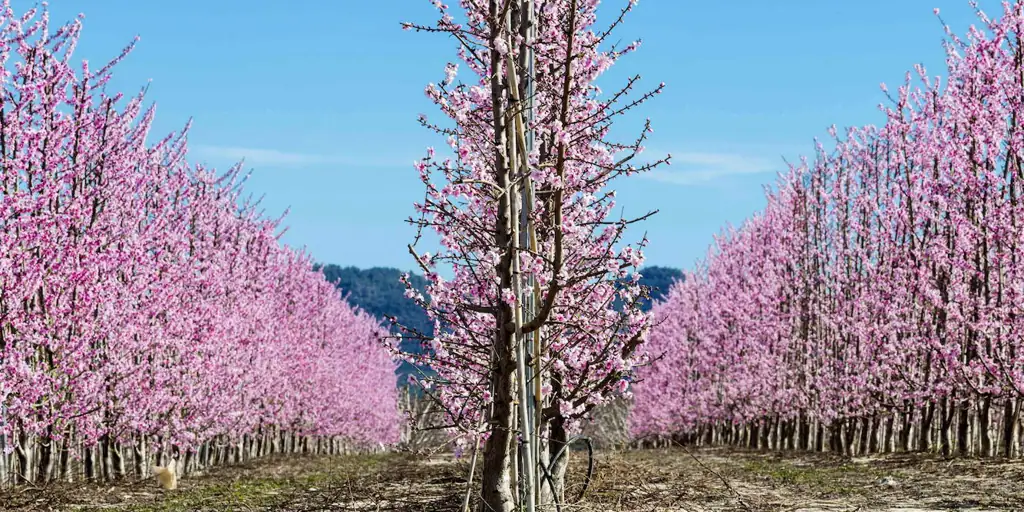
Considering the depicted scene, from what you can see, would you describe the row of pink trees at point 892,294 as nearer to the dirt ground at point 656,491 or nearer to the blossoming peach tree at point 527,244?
the dirt ground at point 656,491

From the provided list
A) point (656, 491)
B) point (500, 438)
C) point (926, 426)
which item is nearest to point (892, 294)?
point (926, 426)

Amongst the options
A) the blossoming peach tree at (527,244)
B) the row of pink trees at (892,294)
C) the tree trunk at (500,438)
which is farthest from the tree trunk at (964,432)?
the tree trunk at (500,438)

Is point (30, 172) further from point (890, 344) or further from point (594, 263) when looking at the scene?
point (890, 344)

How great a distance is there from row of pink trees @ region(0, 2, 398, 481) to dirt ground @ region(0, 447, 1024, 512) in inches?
50.3

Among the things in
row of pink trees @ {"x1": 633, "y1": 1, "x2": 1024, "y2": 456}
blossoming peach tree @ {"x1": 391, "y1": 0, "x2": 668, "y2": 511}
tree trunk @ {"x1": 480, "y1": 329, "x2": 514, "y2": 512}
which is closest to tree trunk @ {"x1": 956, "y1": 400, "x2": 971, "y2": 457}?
row of pink trees @ {"x1": 633, "y1": 1, "x2": 1024, "y2": 456}

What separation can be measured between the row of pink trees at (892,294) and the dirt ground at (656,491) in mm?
2174

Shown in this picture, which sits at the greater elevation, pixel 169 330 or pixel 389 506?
pixel 169 330

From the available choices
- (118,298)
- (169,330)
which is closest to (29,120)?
(118,298)

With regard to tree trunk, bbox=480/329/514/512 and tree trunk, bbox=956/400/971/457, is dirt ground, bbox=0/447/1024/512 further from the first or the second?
tree trunk, bbox=480/329/514/512

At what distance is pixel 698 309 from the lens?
40.4 m

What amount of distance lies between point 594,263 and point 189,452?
797 inches

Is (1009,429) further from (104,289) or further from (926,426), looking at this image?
(104,289)

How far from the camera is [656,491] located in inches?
502

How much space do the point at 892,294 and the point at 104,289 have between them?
53.9ft
